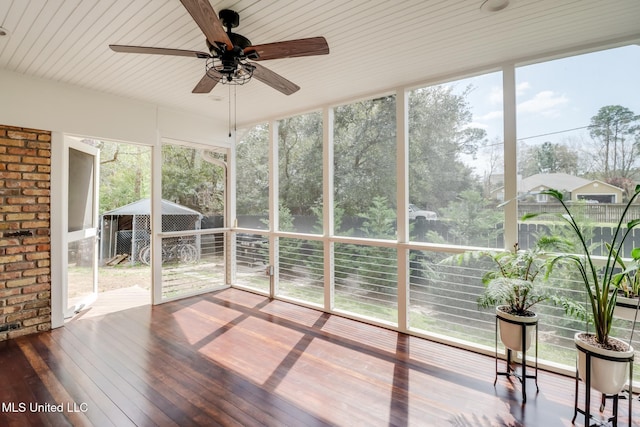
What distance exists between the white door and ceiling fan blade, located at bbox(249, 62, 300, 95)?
2.88 meters

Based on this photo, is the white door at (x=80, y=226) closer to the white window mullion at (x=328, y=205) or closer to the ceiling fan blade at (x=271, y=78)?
the ceiling fan blade at (x=271, y=78)

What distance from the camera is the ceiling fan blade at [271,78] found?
2215 mm

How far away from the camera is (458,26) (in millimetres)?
2289

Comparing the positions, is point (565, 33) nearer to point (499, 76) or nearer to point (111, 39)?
point (499, 76)

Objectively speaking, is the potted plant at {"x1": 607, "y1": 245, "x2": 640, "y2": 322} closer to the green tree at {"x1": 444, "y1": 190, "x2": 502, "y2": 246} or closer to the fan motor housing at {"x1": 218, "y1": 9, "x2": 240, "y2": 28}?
the green tree at {"x1": 444, "y1": 190, "x2": 502, "y2": 246}

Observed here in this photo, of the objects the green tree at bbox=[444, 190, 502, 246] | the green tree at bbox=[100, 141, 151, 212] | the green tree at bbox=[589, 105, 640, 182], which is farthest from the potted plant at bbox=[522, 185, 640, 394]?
the green tree at bbox=[100, 141, 151, 212]

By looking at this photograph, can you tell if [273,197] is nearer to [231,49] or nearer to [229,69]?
[229,69]

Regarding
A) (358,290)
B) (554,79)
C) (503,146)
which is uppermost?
(554,79)

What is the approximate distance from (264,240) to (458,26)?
3.70 metres

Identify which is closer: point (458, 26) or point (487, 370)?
point (458, 26)

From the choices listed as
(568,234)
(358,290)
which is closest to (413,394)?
(358,290)

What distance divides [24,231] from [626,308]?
5.39 meters

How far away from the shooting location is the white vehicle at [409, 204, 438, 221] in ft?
10.7

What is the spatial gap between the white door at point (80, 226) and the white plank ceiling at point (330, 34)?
3.68ft
